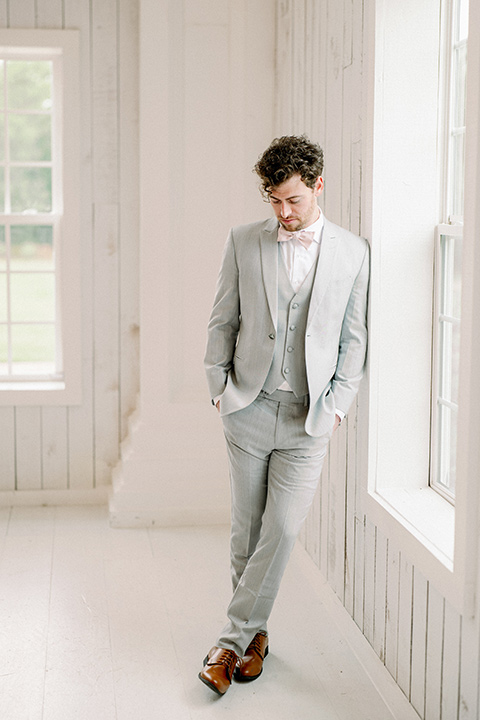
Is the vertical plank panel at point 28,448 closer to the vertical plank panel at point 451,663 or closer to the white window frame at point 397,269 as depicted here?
the white window frame at point 397,269

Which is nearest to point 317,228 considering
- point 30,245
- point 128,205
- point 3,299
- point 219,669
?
point 219,669

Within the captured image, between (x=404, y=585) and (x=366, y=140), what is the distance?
148 cm

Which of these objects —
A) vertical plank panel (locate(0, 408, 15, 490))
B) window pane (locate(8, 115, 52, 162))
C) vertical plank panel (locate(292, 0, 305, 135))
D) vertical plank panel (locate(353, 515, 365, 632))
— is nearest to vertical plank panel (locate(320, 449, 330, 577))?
vertical plank panel (locate(353, 515, 365, 632))

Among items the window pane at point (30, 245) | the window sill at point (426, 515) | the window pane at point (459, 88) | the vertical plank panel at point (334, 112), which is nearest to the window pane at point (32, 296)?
the window pane at point (30, 245)

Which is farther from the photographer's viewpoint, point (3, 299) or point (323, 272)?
point (3, 299)

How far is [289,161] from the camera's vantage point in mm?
2621

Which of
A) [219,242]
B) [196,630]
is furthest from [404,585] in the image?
[219,242]

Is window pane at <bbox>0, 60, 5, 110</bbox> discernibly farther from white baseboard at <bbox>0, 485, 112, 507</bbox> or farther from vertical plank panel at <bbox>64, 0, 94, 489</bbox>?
white baseboard at <bbox>0, 485, 112, 507</bbox>

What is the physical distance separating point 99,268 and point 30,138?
828mm

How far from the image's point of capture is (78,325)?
4762 mm

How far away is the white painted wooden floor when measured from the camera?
2.72 meters

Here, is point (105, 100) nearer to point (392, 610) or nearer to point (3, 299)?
point (3, 299)

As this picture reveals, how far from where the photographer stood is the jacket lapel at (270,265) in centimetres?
276

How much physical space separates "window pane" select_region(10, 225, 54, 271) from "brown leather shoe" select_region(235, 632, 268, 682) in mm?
2674
